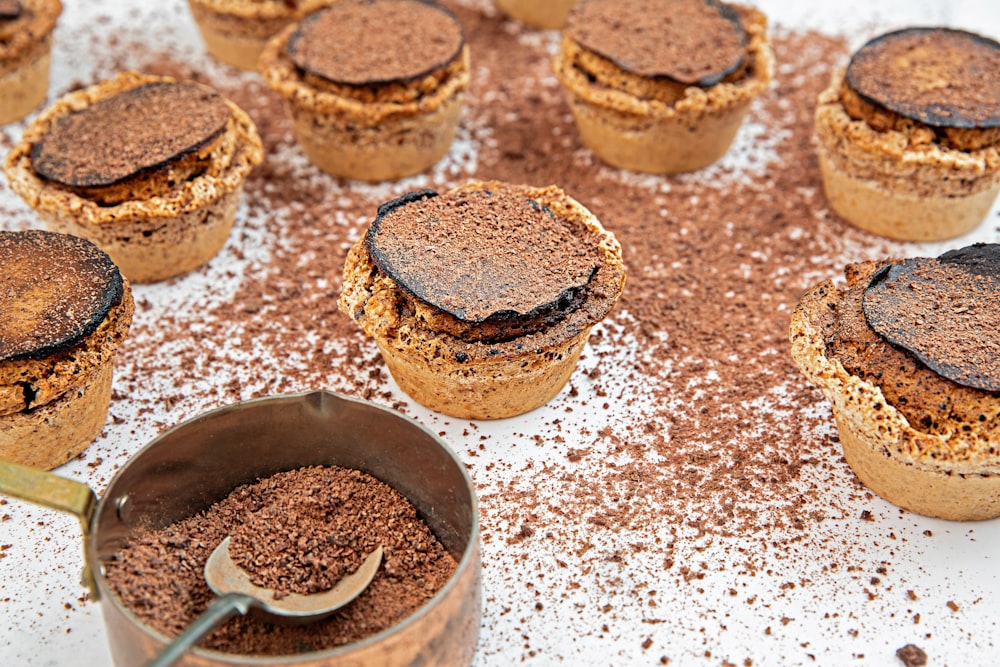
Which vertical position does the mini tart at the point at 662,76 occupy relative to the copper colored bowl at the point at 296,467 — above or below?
above

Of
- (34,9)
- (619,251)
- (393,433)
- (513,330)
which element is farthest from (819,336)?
(34,9)

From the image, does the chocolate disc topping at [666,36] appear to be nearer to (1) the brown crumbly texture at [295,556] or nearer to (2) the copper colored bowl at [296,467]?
(2) the copper colored bowl at [296,467]

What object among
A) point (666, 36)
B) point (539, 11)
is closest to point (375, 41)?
point (666, 36)

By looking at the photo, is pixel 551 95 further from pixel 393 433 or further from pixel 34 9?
pixel 393 433

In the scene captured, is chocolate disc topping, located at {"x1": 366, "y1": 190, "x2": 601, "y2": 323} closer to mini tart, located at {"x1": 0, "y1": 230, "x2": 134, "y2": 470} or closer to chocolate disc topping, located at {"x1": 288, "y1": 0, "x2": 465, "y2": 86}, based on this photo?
mini tart, located at {"x1": 0, "y1": 230, "x2": 134, "y2": 470}

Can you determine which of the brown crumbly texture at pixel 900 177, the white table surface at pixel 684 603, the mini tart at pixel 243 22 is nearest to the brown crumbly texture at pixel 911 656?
the white table surface at pixel 684 603

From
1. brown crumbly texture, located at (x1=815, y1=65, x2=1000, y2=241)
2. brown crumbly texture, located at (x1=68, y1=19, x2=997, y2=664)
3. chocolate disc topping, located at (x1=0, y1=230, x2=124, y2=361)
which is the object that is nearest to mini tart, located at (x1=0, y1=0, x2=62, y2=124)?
brown crumbly texture, located at (x1=68, y1=19, x2=997, y2=664)
